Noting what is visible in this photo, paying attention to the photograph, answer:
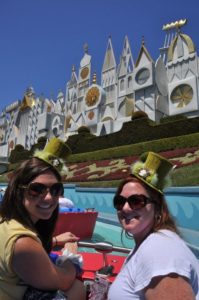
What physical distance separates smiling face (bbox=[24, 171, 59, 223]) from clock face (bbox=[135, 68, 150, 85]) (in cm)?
2932

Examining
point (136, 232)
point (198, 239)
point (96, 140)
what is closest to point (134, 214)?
point (136, 232)

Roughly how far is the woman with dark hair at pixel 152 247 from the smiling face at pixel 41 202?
50cm

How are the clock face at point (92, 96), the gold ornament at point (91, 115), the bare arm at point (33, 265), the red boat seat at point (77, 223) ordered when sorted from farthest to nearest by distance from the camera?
the clock face at point (92, 96)
the gold ornament at point (91, 115)
the red boat seat at point (77, 223)
the bare arm at point (33, 265)

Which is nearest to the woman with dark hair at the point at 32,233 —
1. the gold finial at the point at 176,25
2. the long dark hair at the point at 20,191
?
the long dark hair at the point at 20,191

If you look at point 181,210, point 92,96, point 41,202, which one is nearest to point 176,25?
point 92,96

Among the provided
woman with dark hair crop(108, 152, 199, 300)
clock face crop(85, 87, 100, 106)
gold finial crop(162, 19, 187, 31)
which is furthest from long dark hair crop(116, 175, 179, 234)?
gold finial crop(162, 19, 187, 31)

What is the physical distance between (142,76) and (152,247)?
100 feet

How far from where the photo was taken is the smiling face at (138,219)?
1875 millimetres

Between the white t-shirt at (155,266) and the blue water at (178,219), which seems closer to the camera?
the white t-shirt at (155,266)

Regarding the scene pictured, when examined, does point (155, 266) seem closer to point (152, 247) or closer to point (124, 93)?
point (152, 247)

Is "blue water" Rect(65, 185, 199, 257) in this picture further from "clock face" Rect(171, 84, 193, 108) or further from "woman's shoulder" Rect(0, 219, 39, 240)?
"clock face" Rect(171, 84, 193, 108)

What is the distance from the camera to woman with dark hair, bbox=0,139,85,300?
5.14 feet

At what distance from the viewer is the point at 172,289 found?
50.0 inches

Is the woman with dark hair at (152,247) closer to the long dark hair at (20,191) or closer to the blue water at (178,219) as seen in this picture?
the long dark hair at (20,191)
